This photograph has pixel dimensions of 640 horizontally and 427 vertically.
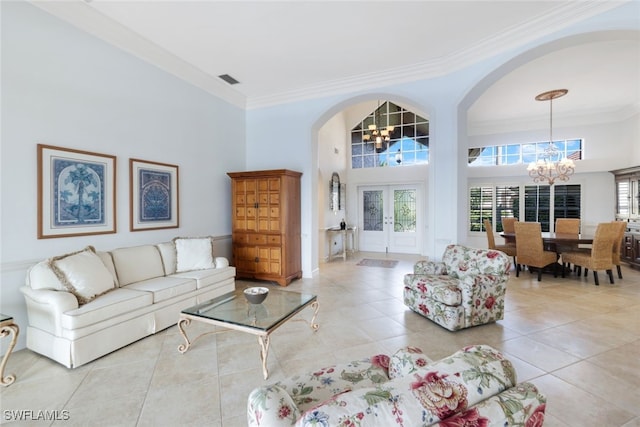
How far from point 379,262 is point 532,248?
2.95 meters

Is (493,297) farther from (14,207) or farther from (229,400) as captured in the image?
(14,207)

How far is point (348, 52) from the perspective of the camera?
12.9 feet

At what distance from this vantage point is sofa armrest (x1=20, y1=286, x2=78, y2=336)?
2.39m

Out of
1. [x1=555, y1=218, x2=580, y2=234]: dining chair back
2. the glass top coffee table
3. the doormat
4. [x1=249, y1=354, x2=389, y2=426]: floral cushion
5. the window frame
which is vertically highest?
the window frame

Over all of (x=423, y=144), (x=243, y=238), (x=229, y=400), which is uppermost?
(x=423, y=144)

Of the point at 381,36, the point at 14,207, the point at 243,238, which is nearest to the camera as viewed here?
the point at 14,207

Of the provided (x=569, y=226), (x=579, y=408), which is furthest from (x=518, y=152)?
(x=579, y=408)

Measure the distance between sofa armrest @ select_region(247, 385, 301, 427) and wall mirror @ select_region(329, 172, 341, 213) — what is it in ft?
22.1

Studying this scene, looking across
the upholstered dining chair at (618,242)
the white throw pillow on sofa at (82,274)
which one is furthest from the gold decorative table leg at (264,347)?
the upholstered dining chair at (618,242)

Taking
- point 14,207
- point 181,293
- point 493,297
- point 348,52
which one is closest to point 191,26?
point 348,52

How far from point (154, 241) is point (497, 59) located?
5089 millimetres

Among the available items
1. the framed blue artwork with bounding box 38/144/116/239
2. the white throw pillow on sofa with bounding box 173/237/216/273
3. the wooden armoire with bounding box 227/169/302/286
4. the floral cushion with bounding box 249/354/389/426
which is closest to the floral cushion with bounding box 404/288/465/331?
the floral cushion with bounding box 249/354/389/426

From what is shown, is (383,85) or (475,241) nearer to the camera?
(383,85)

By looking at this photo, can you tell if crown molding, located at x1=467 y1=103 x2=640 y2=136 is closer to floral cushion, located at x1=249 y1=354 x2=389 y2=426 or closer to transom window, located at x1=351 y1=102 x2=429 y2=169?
transom window, located at x1=351 y1=102 x2=429 y2=169
